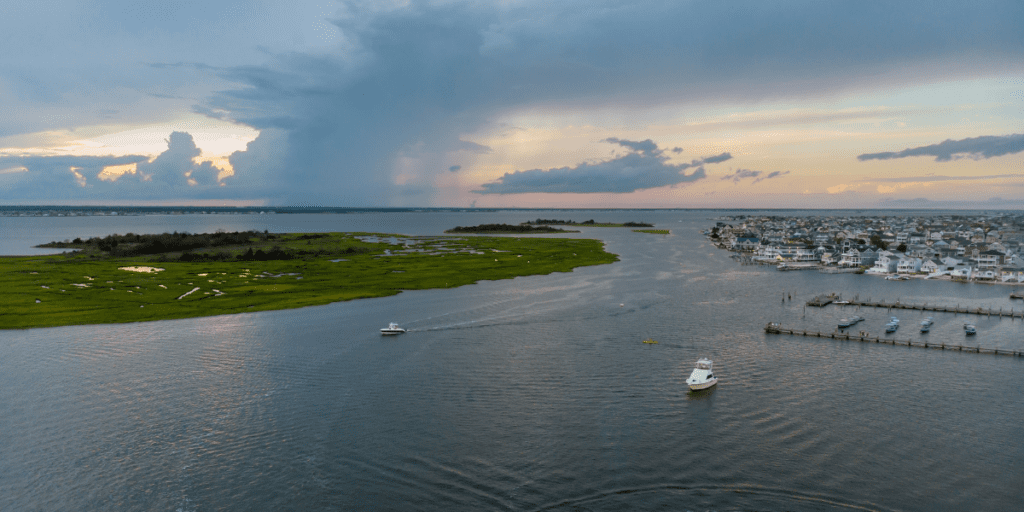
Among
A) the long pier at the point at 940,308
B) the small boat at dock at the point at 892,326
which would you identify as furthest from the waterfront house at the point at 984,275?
the small boat at dock at the point at 892,326

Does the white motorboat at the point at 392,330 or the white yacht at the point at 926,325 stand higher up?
the white motorboat at the point at 392,330

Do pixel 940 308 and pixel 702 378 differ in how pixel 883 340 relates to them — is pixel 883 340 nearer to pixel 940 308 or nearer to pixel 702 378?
pixel 940 308

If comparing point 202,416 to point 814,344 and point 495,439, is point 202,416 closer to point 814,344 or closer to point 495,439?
point 495,439

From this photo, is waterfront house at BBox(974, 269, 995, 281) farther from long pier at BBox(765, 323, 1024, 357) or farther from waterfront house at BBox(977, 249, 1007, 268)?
long pier at BBox(765, 323, 1024, 357)

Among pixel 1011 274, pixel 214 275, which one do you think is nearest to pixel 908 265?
pixel 1011 274

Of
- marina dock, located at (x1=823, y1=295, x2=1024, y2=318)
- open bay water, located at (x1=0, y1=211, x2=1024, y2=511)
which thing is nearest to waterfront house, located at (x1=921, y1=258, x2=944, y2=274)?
marina dock, located at (x1=823, y1=295, x2=1024, y2=318)

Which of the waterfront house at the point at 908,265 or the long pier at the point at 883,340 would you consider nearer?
the long pier at the point at 883,340

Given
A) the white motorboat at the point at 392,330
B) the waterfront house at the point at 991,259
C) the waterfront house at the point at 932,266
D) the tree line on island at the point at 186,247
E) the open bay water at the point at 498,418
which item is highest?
the tree line on island at the point at 186,247

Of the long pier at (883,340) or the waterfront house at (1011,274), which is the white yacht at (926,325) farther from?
the waterfront house at (1011,274)
